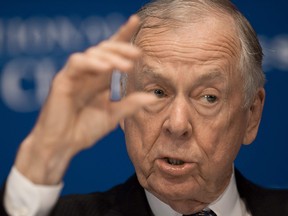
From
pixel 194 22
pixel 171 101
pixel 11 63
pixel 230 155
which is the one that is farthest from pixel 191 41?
pixel 11 63

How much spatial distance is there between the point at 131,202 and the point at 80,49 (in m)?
0.95

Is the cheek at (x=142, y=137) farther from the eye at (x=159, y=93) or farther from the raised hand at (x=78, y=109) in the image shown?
the raised hand at (x=78, y=109)

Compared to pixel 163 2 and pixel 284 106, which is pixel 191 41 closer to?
pixel 163 2

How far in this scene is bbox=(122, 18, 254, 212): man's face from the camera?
6.62ft

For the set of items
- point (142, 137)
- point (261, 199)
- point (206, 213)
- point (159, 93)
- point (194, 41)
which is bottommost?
point (261, 199)

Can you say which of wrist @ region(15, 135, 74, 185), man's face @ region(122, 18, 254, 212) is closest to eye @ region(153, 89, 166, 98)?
man's face @ region(122, 18, 254, 212)

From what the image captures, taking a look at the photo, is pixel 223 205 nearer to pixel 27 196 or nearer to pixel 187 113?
pixel 187 113

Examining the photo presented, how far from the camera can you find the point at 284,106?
10.1 ft

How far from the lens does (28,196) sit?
166cm

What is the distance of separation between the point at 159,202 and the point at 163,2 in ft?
2.19

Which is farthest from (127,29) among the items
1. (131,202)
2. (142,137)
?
(131,202)

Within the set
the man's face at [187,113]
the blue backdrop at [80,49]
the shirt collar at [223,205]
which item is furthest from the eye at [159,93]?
the blue backdrop at [80,49]

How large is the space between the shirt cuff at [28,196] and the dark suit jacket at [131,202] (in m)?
0.42

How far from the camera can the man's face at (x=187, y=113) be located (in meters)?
2.02
